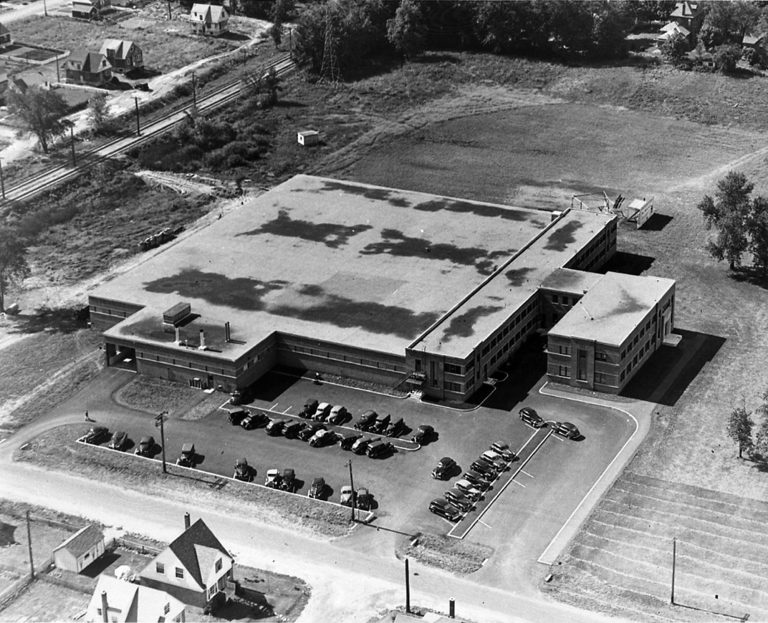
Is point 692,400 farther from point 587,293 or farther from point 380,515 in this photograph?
point 380,515

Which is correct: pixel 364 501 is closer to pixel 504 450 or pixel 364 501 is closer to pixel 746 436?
pixel 504 450

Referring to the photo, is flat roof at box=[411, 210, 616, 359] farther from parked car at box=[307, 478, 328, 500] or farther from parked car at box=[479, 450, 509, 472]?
parked car at box=[307, 478, 328, 500]

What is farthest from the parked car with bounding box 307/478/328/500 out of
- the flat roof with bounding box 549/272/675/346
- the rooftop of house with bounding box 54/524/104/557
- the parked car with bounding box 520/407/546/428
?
the flat roof with bounding box 549/272/675/346

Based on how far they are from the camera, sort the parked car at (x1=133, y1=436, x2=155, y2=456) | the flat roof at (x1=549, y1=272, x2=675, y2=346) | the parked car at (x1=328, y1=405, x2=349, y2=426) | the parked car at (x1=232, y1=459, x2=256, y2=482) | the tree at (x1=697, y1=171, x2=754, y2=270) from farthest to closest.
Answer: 1. the tree at (x1=697, y1=171, x2=754, y2=270)
2. the flat roof at (x1=549, y1=272, x2=675, y2=346)
3. the parked car at (x1=328, y1=405, x2=349, y2=426)
4. the parked car at (x1=133, y1=436, x2=155, y2=456)
5. the parked car at (x1=232, y1=459, x2=256, y2=482)

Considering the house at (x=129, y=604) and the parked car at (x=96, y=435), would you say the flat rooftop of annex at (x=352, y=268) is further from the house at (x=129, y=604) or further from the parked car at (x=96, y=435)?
the house at (x=129, y=604)

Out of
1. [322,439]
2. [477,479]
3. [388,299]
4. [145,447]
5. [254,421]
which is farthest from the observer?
[388,299]

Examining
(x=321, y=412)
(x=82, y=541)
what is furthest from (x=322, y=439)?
(x=82, y=541)
